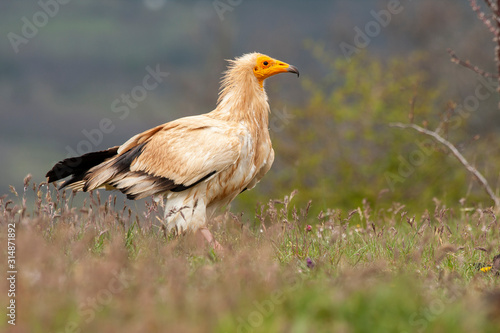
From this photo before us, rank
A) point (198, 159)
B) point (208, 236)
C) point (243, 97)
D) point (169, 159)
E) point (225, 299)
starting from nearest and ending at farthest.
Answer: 1. point (225, 299)
2. point (208, 236)
3. point (198, 159)
4. point (169, 159)
5. point (243, 97)

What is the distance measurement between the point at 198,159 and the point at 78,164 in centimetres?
156

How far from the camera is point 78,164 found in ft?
21.4

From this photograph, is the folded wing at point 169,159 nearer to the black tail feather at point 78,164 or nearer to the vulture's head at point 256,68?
the black tail feather at point 78,164

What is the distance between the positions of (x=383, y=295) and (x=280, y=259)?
6.39 ft

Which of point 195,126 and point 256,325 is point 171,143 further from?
point 256,325

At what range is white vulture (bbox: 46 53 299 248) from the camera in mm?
5824

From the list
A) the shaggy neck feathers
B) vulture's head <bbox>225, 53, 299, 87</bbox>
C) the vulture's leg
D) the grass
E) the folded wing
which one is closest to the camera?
the grass

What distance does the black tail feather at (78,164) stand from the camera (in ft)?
21.0

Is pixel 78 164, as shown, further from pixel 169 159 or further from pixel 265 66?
pixel 265 66

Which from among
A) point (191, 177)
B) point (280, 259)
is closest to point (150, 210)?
point (191, 177)

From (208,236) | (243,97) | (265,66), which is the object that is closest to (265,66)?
(265,66)

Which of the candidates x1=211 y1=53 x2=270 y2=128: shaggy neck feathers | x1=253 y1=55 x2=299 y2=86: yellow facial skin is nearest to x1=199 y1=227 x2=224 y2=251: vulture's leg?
x1=211 y1=53 x2=270 y2=128: shaggy neck feathers

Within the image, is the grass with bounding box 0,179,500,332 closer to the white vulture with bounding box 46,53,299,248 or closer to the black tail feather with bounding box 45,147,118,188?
the white vulture with bounding box 46,53,299,248

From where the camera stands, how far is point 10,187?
516cm
